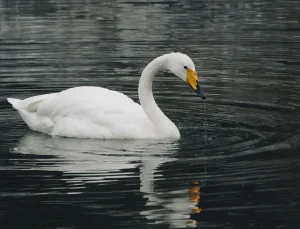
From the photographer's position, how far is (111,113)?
13156mm

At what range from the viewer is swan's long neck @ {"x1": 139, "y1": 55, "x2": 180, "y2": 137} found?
42.1ft

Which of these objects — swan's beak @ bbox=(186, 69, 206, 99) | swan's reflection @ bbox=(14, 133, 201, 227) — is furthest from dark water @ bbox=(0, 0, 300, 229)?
swan's beak @ bbox=(186, 69, 206, 99)

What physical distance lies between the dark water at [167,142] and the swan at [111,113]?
0.19 meters

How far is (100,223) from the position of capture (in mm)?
9109

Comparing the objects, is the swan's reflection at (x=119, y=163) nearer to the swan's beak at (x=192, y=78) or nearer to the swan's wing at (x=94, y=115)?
the swan's wing at (x=94, y=115)

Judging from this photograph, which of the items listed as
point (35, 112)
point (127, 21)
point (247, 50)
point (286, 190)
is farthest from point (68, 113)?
point (127, 21)

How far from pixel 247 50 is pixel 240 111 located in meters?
6.74

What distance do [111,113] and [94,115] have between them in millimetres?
231

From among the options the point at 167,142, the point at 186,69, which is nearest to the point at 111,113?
the point at 167,142

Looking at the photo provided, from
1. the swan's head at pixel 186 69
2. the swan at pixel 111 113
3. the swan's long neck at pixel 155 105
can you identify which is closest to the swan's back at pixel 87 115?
the swan at pixel 111 113

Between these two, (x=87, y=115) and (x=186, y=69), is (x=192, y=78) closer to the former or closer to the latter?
(x=186, y=69)

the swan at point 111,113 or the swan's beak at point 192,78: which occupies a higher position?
the swan's beak at point 192,78

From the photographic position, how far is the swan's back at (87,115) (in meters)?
13.0

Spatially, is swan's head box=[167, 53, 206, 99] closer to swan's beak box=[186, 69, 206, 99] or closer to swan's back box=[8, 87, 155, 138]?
swan's beak box=[186, 69, 206, 99]
